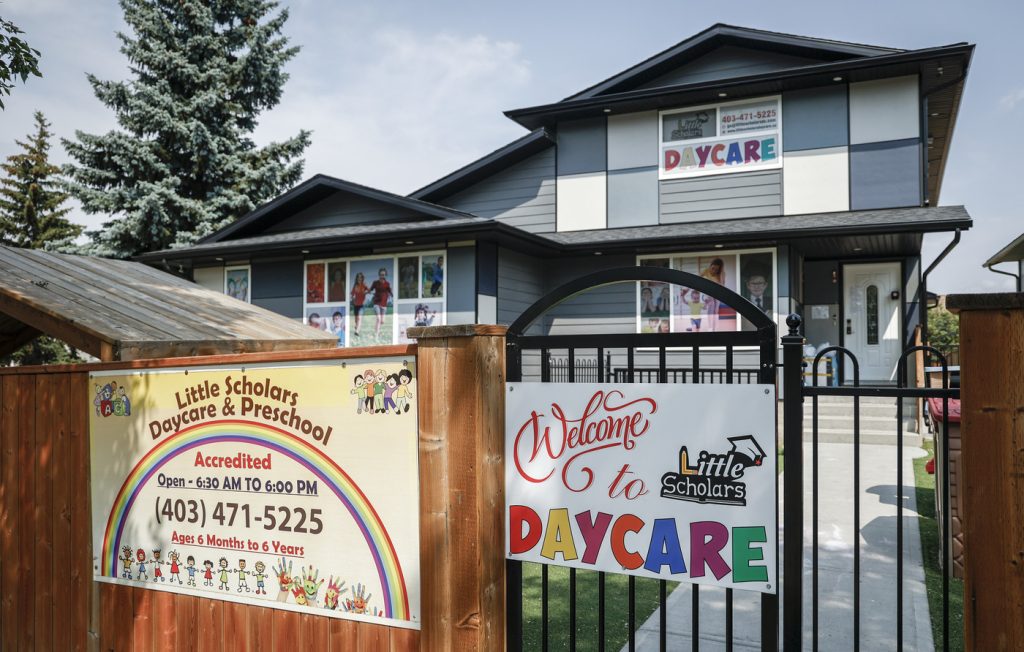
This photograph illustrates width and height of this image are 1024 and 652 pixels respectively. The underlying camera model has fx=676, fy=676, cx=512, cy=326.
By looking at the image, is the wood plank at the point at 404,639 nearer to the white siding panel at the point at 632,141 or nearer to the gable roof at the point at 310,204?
the gable roof at the point at 310,204

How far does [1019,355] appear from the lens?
6.93ft

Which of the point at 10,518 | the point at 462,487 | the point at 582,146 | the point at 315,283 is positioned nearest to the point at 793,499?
the point at 462,487

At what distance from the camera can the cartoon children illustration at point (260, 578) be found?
314 centimetres

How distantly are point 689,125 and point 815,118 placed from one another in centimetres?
213

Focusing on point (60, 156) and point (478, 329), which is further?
point (60, 156)

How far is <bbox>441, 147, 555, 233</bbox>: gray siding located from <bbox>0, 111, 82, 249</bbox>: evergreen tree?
18.2 metres

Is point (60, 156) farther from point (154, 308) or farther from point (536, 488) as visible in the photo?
point (536, 488)

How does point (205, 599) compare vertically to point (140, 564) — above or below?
below

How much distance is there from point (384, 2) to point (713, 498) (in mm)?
10995

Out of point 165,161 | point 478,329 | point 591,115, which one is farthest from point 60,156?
point 478,329

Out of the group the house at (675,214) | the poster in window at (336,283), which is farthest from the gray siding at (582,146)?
the poster in window at (336,283)

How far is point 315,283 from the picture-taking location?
13180 mm

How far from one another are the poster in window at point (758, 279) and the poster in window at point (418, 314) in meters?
5.26

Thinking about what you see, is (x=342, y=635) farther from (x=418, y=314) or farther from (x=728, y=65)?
(x=728, y=65)
